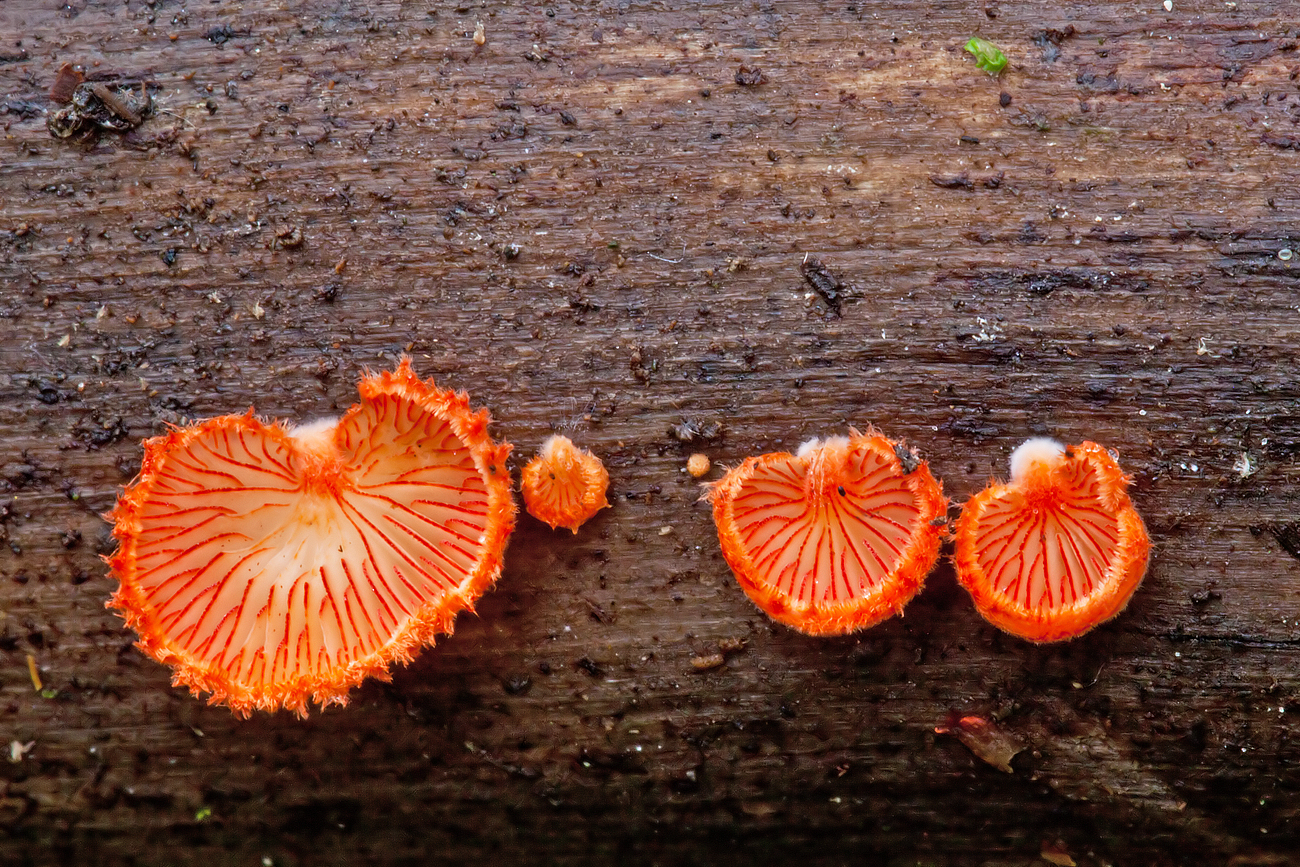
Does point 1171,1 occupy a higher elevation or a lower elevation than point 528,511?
higher

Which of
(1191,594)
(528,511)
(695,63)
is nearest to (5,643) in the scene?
(528,511)

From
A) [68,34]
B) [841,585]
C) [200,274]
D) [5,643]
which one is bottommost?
[5,643]

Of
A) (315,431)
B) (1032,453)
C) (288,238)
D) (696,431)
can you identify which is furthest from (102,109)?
(1032,453)

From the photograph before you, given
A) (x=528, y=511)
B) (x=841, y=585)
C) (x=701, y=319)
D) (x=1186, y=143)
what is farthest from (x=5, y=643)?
(x=1186, y=143)

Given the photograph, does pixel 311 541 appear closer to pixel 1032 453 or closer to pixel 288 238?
pixel 288 238

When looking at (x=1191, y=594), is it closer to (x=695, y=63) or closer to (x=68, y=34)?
(x=695, y=63)

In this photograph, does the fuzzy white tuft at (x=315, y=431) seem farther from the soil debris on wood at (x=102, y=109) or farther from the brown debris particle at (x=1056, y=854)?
the brown debris particle at (x=1056, y=854)
